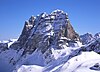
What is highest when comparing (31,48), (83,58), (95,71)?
(31,48)

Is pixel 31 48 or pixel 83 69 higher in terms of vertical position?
pixel 31 48

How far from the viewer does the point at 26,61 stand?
185 meters

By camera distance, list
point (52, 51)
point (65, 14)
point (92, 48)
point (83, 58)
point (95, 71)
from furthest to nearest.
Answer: point (65, 14) < point (52, 51) < point (92, 48) < point (83, 58) < point (95, 71)

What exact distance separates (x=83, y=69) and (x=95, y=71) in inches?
145

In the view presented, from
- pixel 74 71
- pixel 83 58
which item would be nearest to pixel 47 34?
pixel 83 58

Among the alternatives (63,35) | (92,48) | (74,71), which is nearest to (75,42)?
(63,35)

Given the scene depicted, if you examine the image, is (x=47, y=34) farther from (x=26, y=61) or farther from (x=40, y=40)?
(x=26, y=61)

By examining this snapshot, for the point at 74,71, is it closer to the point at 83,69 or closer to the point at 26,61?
the point at 83,69

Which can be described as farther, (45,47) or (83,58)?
(45,47)

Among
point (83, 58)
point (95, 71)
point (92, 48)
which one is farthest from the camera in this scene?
point (92, 48)

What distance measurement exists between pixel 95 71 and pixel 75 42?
12313 cm

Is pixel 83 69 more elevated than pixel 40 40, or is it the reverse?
pixel 40 40

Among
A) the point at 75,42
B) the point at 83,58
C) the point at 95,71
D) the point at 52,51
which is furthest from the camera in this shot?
the point at 75,42

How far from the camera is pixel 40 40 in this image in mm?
195500
